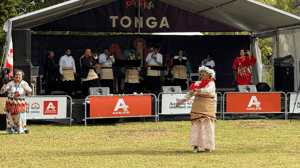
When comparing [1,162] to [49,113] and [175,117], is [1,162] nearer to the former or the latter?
[49,113]

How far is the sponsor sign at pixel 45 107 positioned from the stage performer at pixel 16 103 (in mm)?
1212

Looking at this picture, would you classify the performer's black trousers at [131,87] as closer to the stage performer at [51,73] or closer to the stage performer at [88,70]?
the stage performer at [88,70]

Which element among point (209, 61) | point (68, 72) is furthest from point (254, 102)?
point (68, 72)

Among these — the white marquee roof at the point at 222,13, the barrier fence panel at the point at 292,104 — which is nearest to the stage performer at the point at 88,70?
the white marquee roof at the point at 222,13

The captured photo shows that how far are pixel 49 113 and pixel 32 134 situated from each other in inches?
54.5

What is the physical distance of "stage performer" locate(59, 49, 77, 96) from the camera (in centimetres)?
1694

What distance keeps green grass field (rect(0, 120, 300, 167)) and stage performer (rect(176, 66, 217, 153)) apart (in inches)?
9.6

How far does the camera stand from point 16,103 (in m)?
11.3

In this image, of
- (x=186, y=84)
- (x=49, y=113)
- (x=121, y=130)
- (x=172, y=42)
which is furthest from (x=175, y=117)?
(x=172, y=42)

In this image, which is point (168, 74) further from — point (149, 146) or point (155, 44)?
point (149, 146)

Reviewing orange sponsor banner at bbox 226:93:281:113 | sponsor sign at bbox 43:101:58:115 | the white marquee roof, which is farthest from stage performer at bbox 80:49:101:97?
orange sponsor banner at bbox 226:93:281:113

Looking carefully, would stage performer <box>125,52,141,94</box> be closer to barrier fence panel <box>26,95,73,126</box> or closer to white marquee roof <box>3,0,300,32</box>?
white marquee roof <box>3,0,300,32</box>

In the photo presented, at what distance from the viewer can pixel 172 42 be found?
19891mm

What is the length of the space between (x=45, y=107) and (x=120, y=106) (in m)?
2.02
